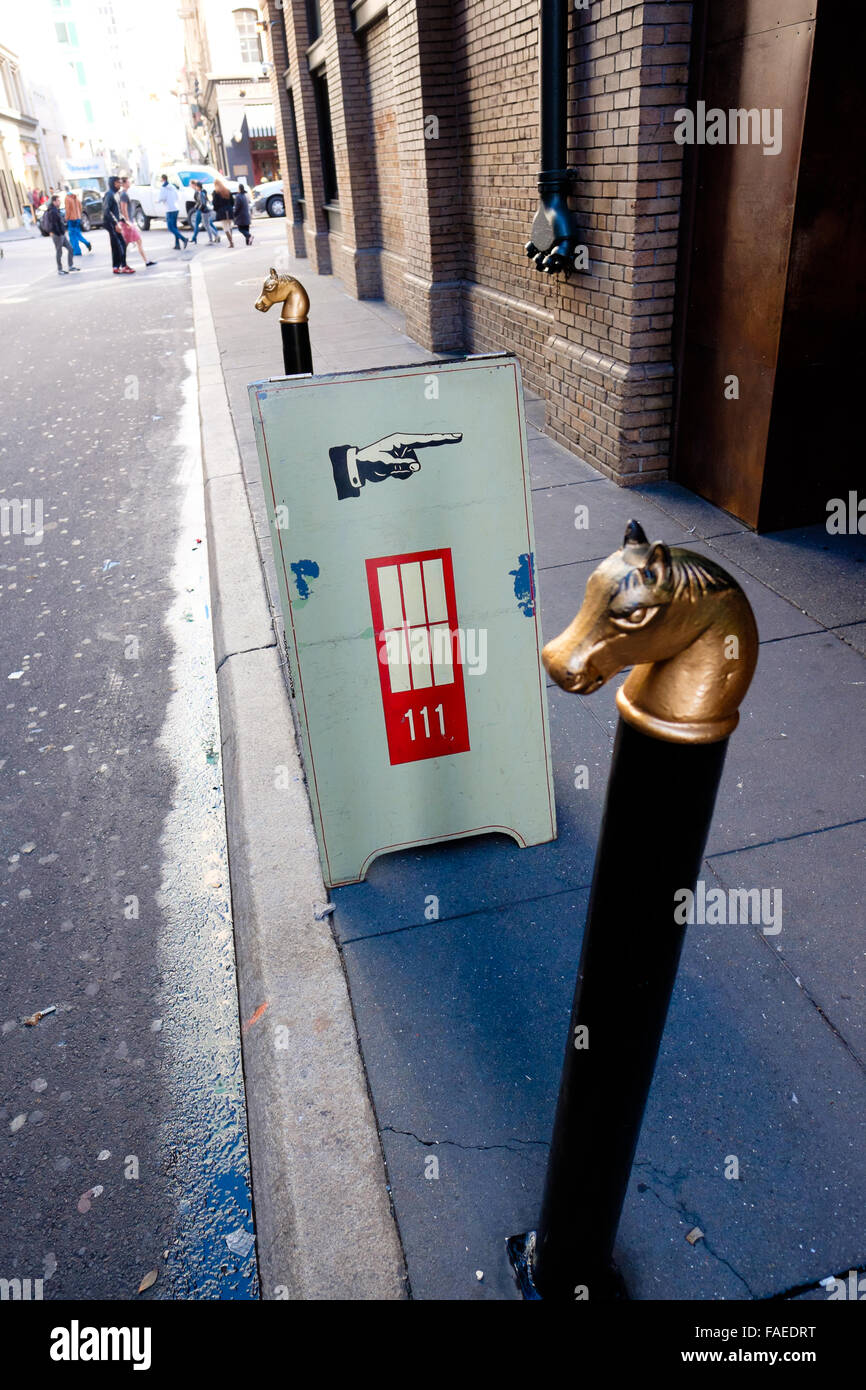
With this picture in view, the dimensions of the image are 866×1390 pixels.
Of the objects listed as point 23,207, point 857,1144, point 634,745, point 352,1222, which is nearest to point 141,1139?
point 352,1222

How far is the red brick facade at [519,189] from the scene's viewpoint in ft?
17.9

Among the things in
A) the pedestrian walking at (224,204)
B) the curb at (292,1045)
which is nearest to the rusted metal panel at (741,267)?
the curb at (292,1045)

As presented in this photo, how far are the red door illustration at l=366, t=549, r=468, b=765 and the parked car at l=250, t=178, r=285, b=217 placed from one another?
43.1 m

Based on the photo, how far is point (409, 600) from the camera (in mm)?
2799

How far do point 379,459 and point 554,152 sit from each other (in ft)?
15.3

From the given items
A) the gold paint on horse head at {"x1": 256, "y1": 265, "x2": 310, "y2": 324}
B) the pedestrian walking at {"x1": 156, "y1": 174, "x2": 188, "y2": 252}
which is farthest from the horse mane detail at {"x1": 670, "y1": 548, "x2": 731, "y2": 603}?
the pedestrian walking at {"x1": 156, "y1": 174, "x2": 188, "y2": 252}

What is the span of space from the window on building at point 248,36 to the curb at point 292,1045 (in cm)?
6742

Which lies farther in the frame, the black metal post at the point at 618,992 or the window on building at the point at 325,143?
the window on building at the point at 325,143

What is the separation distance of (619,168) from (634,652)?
5473 millimetres

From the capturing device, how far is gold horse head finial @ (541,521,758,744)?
4.01 ft

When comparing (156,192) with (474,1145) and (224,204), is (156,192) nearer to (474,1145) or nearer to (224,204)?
(224,204)

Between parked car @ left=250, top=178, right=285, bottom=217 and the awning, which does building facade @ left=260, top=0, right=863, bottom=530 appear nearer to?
parked car @ left=250, top=178, right=285, bottom=217

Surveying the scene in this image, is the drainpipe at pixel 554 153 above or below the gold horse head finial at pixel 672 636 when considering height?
above

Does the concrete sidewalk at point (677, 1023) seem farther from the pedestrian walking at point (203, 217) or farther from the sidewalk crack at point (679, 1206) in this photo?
the pedestrian walking at point (203, 217)
